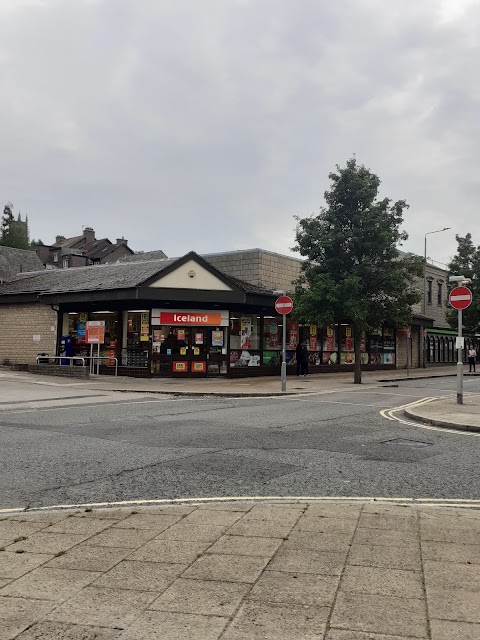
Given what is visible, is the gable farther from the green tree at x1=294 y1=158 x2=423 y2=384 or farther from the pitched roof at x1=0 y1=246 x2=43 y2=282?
the pitched roof at x1=0 y1=246 x2=43 y2=282

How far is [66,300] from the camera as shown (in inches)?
1042

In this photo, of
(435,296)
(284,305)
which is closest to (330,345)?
(284,305)

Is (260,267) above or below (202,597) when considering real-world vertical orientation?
above

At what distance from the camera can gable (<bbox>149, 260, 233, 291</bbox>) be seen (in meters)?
24.7

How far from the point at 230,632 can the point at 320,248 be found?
23245 millimetres

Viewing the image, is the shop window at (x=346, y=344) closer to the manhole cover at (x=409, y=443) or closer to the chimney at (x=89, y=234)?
the manhole cover at (x=409, y=443)

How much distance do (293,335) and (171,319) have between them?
291 inches

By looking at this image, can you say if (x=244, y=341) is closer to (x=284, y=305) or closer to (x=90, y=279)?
(x=284, y=305)

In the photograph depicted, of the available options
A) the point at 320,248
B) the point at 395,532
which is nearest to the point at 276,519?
the point at 395,532

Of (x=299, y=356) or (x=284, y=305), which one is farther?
(x=299, y=356)

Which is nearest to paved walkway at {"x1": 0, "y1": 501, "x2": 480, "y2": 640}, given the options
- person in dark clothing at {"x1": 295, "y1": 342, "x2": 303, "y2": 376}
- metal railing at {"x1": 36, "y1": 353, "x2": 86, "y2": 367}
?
metal railing at {"x1": 36, "y1": 353, "x2": 86, "y2": 367}

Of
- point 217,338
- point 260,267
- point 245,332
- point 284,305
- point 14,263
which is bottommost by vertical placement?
point 217,338

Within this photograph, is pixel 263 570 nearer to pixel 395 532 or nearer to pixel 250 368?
pixel 395 532

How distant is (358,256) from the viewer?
2525 cm
